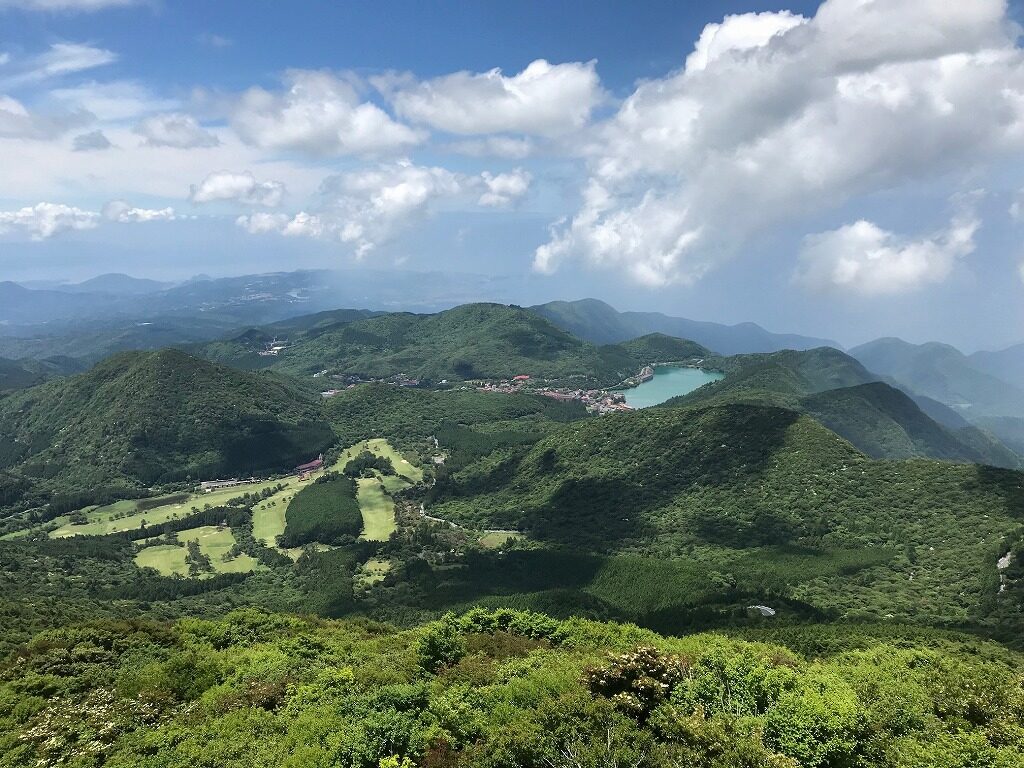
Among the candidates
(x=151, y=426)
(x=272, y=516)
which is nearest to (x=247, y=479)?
(x=151, y=426)

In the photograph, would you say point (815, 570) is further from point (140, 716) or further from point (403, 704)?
point (140, 716)

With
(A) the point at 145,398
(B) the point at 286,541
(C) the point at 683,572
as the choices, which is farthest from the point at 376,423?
(C) the point at 683,572

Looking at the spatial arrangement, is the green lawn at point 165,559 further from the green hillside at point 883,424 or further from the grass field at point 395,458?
the green hillside at point 883,424

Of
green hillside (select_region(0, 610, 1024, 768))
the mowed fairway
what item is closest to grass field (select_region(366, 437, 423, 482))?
the mowed fairway

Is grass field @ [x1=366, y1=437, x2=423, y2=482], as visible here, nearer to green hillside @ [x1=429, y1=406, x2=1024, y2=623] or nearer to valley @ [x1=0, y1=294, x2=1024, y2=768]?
valley @ [x1=0, y1=294, x2=1024, y2=768]

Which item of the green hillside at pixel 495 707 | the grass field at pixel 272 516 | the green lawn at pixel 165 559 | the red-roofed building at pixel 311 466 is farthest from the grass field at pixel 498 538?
the green hillside at pixel 495 707

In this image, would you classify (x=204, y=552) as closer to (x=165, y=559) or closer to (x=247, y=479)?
(x=165, y=559)
